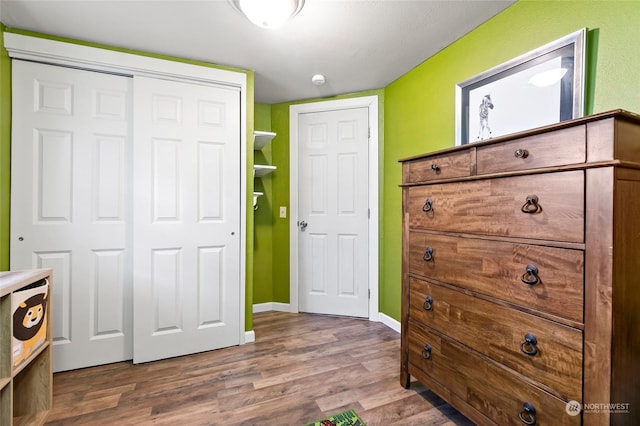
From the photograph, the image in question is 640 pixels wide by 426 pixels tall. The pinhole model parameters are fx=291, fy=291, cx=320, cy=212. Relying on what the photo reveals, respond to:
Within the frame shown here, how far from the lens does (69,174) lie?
1990 mm

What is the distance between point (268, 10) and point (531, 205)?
5.25ft

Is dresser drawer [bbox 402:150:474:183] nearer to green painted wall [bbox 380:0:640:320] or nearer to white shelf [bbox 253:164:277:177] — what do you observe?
green painted wall [bbox 380:0:640:320]

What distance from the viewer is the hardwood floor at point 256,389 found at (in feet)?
5.13

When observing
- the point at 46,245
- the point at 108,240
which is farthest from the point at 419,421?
the point at 46,245

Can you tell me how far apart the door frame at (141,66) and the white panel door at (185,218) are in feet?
0.15

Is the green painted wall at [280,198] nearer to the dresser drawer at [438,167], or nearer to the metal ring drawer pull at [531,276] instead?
the dresser drawer at [438,167]

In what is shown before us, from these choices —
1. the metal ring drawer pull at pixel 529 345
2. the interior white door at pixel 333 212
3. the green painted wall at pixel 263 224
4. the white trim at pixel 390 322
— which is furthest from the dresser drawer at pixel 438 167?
the green painted wall at pixel 263 224

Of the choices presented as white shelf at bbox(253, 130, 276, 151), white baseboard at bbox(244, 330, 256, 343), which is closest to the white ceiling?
white shelf at bbox(253, 130, 276, 151)

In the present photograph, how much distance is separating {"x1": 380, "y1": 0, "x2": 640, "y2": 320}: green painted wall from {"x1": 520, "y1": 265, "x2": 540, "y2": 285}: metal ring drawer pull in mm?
807

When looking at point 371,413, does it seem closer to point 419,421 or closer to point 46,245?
point 419,421

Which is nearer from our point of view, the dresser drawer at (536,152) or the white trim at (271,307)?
the dresser drawer at (536,152)

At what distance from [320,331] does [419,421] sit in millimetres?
1266

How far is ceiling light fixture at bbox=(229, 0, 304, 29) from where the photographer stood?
1.55m

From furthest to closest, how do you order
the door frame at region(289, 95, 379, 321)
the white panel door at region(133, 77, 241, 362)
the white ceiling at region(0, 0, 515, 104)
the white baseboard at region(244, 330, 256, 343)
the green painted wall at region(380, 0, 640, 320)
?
the door frame at region(289, 95, 379, 321) → the white baseboard at region(244, 330, 256, 343) → the white panel door at region(133, 77, 241, 362) → the white ceiling at region(0, 0, 515, 104) → the green painted wall at region(380, 0, 640, 320)
